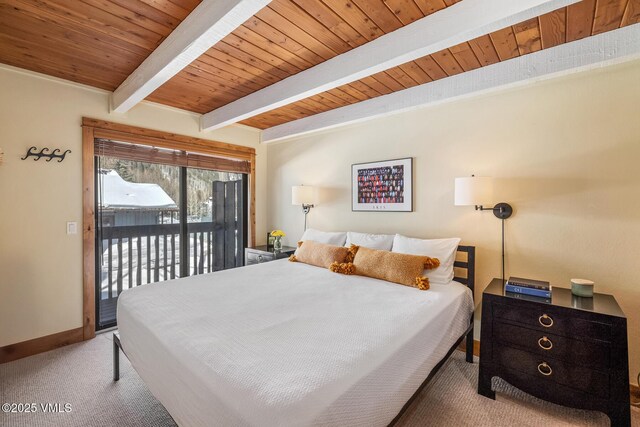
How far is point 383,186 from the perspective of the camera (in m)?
3.31

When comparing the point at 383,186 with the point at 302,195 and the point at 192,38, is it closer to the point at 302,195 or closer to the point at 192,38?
the point at 302,195

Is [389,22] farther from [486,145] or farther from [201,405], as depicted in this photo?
[201,405]

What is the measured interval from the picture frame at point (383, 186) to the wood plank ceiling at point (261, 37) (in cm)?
84

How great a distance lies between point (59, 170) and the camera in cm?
275

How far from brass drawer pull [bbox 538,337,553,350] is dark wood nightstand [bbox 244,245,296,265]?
2.65m

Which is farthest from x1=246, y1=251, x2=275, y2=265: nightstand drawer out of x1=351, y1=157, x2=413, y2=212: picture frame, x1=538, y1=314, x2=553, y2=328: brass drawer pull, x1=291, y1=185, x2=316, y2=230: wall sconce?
x1=538, y1=314, x2=553, y2=328: brass drawer pull

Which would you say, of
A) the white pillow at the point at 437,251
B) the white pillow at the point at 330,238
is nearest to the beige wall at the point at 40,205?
the white pillow at the point at 330,238

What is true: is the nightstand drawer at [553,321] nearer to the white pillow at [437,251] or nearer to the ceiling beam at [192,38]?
the white pillow at [437,251]

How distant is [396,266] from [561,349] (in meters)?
1.17

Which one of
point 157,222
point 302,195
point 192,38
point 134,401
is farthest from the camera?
point 302,195

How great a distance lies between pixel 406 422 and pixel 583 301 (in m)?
1.43

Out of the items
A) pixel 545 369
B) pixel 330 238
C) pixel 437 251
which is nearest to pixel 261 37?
pixel 330 238

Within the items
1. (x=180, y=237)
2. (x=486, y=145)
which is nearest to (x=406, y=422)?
(x=486, y=145)

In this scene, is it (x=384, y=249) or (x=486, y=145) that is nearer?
(x=486, y=145)
